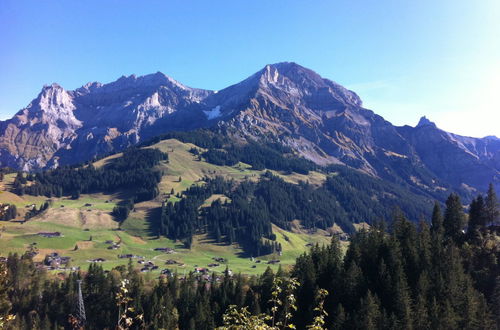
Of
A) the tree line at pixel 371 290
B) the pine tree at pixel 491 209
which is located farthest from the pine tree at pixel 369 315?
the pine tree at pixel 491 209

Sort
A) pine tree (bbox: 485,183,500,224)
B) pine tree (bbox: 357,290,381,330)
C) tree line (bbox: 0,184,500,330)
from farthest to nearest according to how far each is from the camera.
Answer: pine tree (bbox: 485,183,500,224) < tree line (bbox: 0,184,500,330) < pine tree (bbox: 357,290,381,330)

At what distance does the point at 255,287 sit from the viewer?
5103 inches

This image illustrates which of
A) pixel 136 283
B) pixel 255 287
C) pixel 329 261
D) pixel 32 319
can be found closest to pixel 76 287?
pixel 32 319

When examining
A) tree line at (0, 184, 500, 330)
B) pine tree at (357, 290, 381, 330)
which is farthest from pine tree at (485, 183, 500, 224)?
pine tree at (357, 290, 381, 330)

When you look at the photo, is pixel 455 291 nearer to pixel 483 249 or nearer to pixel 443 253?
pixel 443 253

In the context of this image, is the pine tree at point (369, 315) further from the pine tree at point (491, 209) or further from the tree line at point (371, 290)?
the pine tree at point (491, 209)

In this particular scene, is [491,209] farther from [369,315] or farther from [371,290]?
[369,315]

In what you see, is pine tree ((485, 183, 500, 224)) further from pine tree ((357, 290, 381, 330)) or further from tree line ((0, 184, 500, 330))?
pine tree ((357, 290, 381, 330))

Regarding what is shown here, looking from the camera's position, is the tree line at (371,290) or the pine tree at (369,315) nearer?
the pine tree at (369,315)

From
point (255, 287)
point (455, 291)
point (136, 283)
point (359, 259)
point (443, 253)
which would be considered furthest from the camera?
point (136, 283)

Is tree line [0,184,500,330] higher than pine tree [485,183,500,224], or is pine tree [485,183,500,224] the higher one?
pine tree [485,183,500,224]

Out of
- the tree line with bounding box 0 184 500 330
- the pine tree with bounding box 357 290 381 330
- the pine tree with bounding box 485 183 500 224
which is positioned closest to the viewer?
the pine tree with bounding box 357 290 381 330

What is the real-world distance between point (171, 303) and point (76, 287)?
50122mm

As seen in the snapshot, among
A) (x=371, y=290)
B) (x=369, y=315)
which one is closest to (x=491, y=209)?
(x=371, y=290)
